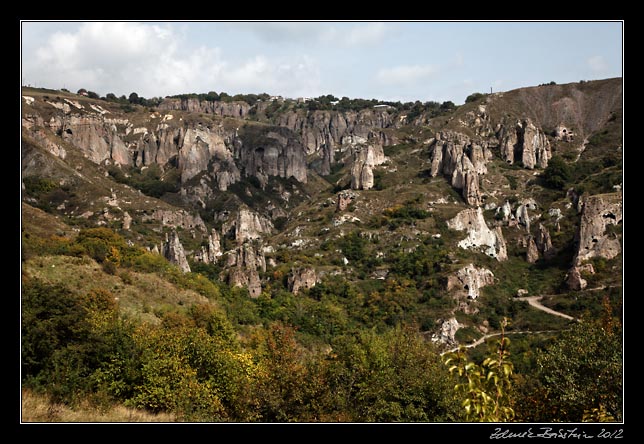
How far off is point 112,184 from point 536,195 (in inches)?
3777

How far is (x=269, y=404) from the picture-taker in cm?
1669

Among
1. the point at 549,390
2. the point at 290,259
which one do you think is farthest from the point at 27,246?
the point at 290,259

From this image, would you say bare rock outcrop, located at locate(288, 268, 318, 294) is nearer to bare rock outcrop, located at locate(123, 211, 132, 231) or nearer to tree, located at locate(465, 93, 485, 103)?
bare rock outcrop, located at locate(123, 211, 132, 231)

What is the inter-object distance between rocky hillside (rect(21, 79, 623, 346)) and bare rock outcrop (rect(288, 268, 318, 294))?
0.72 ft

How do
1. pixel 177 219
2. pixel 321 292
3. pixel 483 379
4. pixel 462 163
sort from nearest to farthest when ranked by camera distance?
pixel 483 379 → pixel 321 292 → pixel 462 163 → pixel 177 219

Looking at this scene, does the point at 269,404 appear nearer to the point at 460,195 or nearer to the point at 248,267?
the point at 248,267

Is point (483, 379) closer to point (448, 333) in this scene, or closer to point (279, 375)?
point (279, 375)

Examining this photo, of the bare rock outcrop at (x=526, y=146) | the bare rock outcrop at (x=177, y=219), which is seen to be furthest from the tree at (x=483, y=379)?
the bare rock outcrop at (x=526, y=146)

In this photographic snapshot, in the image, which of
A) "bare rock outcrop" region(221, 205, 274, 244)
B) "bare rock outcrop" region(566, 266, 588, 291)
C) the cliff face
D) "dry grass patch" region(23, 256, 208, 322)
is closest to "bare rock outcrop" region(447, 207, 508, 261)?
"bare rock outcrop" region(566, 266, 588, 291)

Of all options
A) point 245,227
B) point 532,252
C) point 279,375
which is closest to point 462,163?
point 532,252

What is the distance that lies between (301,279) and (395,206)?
102ft

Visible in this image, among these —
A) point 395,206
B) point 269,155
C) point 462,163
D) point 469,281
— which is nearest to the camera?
point 469,281

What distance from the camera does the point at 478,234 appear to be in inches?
3487

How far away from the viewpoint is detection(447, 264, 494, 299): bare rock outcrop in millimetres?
73062
